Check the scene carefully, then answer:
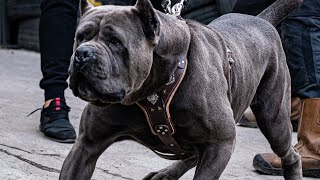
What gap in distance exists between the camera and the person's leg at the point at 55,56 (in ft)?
16.4

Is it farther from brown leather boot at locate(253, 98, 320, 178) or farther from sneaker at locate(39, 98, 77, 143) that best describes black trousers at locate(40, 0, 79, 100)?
brown leather boot at locate(253, 98, 320, 178)

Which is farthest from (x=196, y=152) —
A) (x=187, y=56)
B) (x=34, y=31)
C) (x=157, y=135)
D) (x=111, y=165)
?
(x=34, y=31)

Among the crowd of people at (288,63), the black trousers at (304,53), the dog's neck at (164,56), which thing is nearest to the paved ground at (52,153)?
the crowd of people at (288,63)

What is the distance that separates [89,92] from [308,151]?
2155 millimetres

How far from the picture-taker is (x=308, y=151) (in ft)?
Answer: 15.8

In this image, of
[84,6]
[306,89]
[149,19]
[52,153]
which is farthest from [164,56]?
[306,89]

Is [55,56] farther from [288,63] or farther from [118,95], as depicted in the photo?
[118,95]

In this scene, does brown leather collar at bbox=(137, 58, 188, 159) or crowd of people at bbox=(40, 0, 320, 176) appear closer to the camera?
brown leather collar at bbox=(137, 58, 188, 159)

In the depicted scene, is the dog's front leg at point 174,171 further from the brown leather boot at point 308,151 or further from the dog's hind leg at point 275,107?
the brown leather boot at point 308,151

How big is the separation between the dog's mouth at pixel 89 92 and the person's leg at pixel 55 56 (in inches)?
75.4

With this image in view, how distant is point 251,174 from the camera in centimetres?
473

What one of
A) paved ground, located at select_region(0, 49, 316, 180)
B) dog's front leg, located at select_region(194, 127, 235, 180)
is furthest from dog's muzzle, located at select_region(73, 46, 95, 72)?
paved ground, located at select_region(0, 49, 316, 180)

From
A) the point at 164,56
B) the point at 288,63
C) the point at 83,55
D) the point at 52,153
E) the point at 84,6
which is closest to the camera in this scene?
the point at 83,55

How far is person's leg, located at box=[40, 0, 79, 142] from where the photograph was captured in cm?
500
